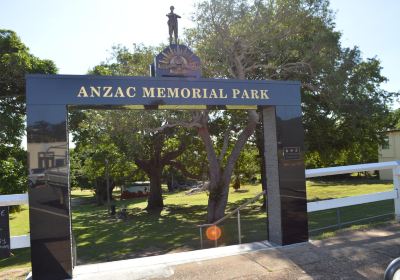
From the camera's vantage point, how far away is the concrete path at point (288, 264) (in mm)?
5164

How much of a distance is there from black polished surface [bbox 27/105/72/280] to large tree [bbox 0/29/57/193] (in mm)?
13869

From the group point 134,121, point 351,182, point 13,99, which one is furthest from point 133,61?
point 351,182

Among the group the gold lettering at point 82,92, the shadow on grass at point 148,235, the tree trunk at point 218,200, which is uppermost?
the gold lettering at point 82,92

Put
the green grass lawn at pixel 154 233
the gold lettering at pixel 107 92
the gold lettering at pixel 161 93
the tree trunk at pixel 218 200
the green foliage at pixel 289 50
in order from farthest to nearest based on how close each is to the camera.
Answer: the tree trunk at pixel 218 200 < the green foliage at pixel 289 50 < the green grass lawn at pixel 154 233 < the gold lettering at pixel 161 93 < the gold lettering at pixel 107 92

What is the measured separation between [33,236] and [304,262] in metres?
4.05

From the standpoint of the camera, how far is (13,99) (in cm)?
2178

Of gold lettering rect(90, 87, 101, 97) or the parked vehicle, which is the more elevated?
gold lettering rect(90, 87, 101, 97)

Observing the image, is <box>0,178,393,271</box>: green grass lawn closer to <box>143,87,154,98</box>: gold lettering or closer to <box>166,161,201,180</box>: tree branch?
<box>166,161,201,180</box>: tree branch

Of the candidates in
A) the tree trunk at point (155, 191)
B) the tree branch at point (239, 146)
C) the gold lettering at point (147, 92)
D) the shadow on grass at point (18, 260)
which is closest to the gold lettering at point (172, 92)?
the gold lettering at point (147, 92)

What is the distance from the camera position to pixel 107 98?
593 cm

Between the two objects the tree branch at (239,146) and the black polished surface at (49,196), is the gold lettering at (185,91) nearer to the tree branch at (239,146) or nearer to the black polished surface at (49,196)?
the black polished surface at (49,196)

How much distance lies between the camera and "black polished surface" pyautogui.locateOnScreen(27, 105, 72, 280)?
546 cm

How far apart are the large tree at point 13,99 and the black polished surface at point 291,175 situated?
1504 centimetres

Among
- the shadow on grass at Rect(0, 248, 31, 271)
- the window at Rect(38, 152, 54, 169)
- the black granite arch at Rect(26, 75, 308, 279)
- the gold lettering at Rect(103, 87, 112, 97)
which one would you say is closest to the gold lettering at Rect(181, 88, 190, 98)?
the black granite arch at Rect(26, 75, 308, 279)
